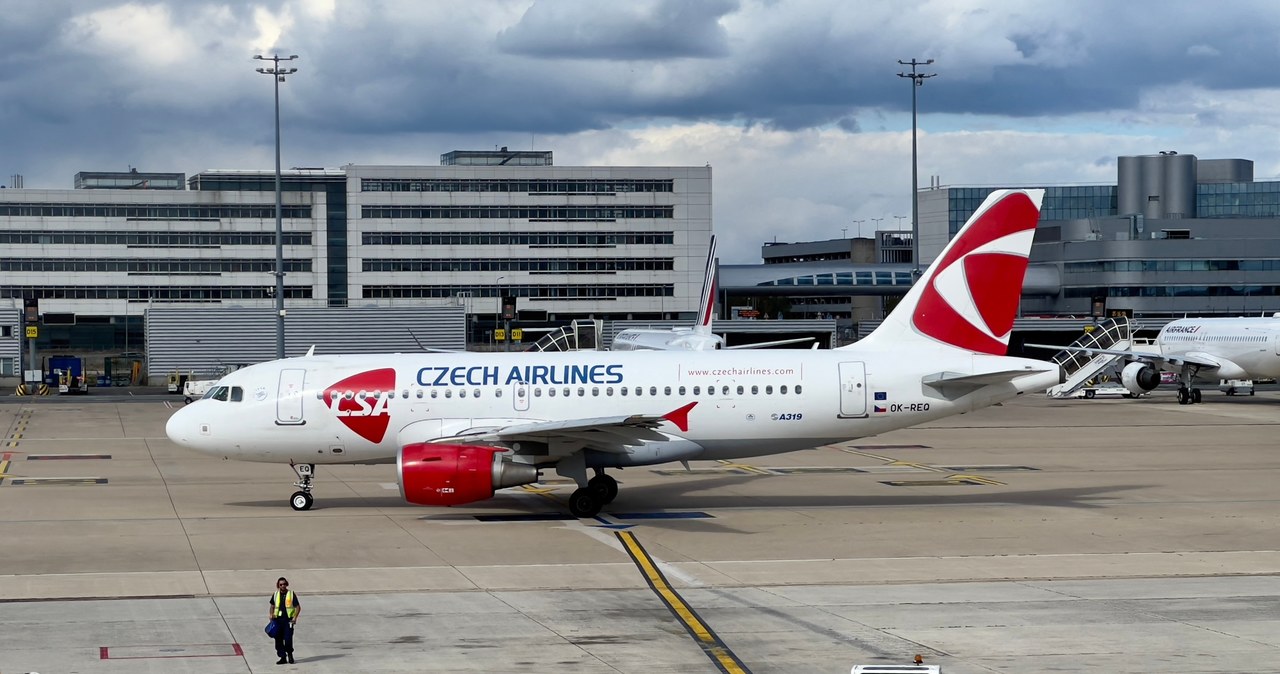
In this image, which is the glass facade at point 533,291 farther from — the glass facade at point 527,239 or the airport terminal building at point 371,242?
the glass facade at point 527,239

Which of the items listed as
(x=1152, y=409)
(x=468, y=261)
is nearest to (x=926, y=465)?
(x=1152, y=409)

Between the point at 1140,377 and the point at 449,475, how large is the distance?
58.4 m

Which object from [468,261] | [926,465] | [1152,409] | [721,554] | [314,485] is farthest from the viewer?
[468,261]

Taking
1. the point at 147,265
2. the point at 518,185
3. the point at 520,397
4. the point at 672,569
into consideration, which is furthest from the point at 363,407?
the point at 147,265

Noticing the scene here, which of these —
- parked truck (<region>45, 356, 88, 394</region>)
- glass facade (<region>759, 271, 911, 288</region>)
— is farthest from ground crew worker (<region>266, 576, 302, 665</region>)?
glass facade (<region>759, 271, 911, 288</region>)

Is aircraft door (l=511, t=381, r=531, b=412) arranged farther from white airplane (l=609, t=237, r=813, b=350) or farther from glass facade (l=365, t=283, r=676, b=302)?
glass facade (l=365, t=283, r=676, b=302)

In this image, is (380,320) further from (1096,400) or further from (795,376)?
(795,376)

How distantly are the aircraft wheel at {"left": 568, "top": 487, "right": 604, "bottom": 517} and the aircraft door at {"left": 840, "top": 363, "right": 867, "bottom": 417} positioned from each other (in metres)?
5.97

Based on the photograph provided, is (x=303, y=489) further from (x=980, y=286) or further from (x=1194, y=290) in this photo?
(x=1194, y=290)

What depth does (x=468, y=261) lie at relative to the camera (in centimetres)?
13325

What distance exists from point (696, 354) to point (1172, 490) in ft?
43.8

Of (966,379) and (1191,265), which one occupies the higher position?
(1191,265)

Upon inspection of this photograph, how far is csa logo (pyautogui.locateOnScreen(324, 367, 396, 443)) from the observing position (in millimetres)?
32281

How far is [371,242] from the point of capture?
131m
